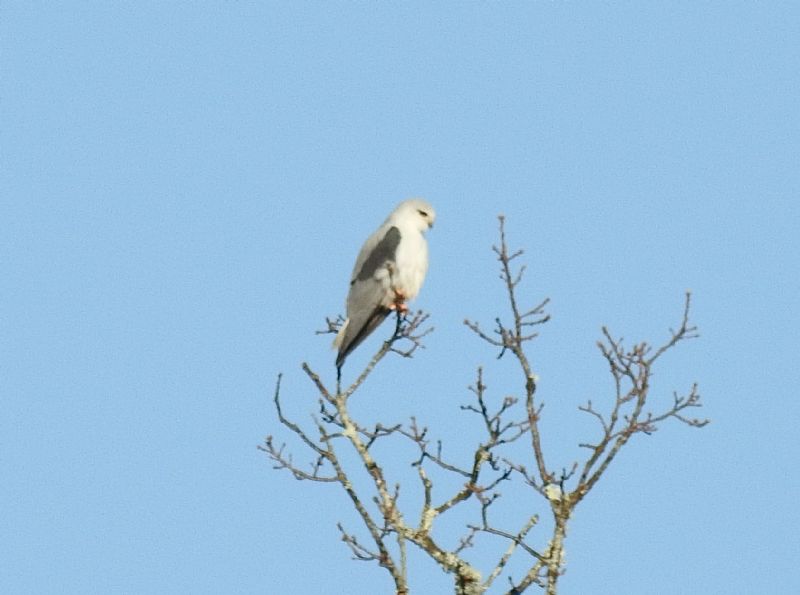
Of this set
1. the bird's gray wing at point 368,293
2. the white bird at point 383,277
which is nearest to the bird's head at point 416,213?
the white bird at point 383,277

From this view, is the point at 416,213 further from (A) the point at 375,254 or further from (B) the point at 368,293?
(B) the point at 368,293

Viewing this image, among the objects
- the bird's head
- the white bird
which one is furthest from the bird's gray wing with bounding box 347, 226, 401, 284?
the bird's head

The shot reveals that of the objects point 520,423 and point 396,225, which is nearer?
point 520,423

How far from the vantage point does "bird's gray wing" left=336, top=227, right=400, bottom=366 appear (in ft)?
34.2

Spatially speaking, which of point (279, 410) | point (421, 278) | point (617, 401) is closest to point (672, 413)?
point (617, 401)

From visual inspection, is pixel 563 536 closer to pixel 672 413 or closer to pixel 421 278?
pixel 672 413

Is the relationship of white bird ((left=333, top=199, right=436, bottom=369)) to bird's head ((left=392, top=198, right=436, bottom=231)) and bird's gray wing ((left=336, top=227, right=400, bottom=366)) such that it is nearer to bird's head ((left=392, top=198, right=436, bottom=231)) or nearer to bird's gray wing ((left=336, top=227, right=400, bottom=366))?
bird's gray wing ((left=336, top=227, right=400, bottom=366))

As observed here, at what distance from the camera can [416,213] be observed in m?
11.3

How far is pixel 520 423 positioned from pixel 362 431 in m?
0.97

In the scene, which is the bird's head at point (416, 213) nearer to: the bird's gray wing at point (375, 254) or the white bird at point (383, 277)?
the white bird at point (383, 277)

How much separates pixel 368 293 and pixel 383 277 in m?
0.18

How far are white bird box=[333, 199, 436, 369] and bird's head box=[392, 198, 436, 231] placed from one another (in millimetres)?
138

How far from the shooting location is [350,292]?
1078cm

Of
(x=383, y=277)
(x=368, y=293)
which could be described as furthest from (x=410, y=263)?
(x=368, y=293)
